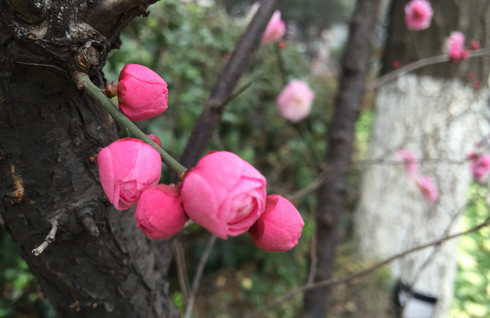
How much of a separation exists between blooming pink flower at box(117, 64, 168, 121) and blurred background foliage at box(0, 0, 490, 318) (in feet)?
2.02

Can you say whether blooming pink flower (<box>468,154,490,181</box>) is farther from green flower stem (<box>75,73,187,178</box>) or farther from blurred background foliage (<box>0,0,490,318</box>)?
green flower stem (<box>75,73,187,178</box>)

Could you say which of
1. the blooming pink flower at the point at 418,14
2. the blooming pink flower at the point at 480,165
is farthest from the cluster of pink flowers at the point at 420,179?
the blooming pink flower at the point at 418,14

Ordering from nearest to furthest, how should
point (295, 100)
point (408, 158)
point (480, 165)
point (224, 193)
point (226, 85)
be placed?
1. point (224, 193)
2. point (226, 85)
3. point (480, 165)
4. point (295, 100)
5. point (408, 158)

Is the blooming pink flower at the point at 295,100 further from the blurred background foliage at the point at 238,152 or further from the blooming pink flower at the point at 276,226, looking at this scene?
the blooming pink flower at the point at 276,226

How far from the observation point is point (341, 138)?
125 centimetres

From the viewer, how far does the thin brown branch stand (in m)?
0.60

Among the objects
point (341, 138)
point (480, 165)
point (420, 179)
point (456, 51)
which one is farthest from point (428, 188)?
point (456, 51)

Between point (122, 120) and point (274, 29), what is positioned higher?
point (274, 29)

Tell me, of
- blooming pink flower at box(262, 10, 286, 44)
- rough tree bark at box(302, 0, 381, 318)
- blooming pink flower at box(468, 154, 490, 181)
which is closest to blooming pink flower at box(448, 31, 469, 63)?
rough tree bark at box(302, 0, 381, 318)

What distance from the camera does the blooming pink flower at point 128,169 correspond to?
0.28 metres

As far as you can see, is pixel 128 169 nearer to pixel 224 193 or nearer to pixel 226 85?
pixel 224 193

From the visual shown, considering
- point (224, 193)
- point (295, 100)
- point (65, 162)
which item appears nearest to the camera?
point (224, 193)

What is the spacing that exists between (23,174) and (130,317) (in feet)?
0.74

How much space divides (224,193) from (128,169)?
0.08m
